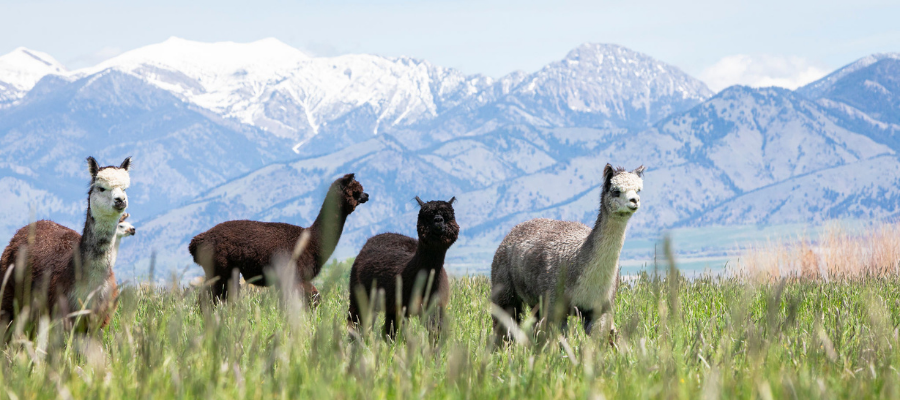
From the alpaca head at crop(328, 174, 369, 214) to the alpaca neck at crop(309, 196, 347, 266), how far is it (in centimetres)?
7

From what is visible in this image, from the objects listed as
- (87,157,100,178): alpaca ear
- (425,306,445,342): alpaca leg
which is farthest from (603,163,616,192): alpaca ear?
(87,157,100,178): alpaca ear

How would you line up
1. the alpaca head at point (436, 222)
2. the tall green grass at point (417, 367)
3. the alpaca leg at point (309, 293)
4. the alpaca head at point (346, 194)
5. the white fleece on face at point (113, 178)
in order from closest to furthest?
the tall green grass at point (417, 367)
the white fleece on face at point (113, 178)
the alpaca head at point (436, 222)
the alpaca leg at point (309, 293)
the alpaca head at point (346, 194)

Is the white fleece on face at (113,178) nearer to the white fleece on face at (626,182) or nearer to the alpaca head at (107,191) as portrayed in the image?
the alpaca head at (107,191)

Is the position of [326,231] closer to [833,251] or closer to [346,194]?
[346,194]

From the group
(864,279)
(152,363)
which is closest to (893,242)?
(864,279)

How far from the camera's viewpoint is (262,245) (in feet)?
31.7

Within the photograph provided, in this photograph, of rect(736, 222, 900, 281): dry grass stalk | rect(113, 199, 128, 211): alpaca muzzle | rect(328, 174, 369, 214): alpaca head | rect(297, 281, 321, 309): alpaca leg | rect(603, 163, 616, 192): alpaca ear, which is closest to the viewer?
rect(113, 199, 128, 211): alpaca muzzle

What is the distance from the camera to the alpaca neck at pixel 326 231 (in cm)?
995

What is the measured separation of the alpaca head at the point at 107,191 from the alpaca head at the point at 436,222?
2.26 m

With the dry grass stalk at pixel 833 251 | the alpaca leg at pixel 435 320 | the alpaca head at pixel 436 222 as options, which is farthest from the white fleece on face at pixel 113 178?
the dry grass stalk at pixel 833 251

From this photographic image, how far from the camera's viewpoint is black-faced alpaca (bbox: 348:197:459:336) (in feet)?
21.4

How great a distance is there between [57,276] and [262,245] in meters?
3.34

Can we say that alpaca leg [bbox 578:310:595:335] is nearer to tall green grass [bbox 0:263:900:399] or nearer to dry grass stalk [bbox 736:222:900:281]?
tall green grass [bbox 0:263:900:399]

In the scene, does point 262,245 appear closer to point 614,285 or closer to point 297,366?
point 614,285
